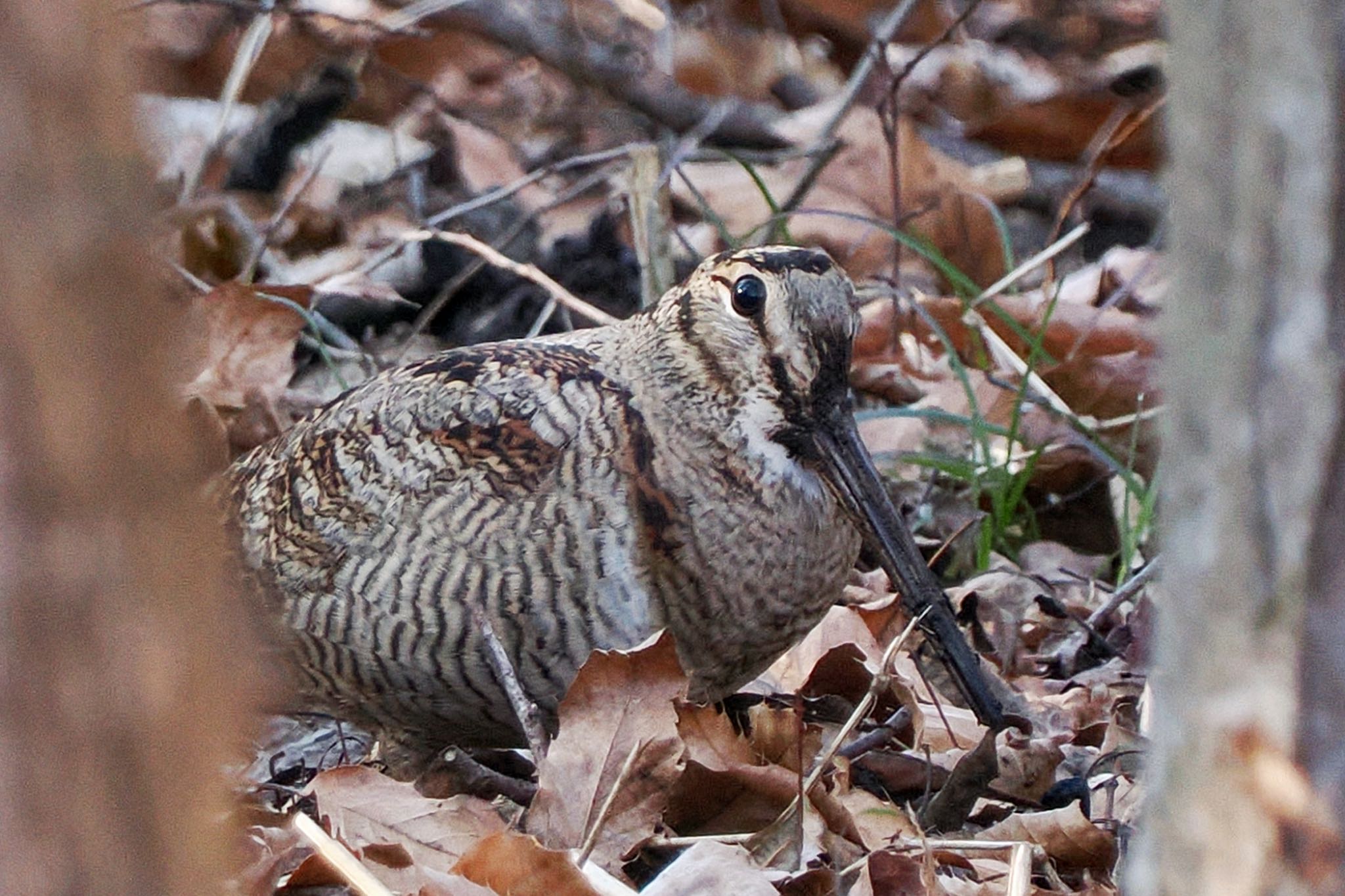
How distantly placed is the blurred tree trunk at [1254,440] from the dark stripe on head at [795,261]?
1.73 meters

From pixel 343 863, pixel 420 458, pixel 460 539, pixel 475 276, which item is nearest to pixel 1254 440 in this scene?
pixel 343 863

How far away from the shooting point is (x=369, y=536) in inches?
110

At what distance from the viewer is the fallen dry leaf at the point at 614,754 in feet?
7.50

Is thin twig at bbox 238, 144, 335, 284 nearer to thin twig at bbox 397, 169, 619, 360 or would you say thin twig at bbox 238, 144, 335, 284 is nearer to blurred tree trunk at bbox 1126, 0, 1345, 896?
thin twig at bbox 397, 169, 619, 360

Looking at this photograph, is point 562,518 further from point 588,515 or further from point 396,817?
point 396,817

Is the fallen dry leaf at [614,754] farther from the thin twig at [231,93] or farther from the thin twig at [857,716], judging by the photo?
the thin twig at [231,93]

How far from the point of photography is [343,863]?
Result: 1817 millimetres

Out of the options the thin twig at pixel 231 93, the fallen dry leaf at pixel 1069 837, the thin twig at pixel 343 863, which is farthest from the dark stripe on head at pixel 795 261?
the thin twig at pixel 231 93

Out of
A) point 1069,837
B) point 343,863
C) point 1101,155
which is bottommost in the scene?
point 1069,837

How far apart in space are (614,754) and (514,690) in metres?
0.27

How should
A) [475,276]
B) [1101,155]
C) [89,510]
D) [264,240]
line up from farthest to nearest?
[475,276] → [264,240] → [1101,155] → [89,510]

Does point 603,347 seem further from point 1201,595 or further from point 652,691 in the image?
point 1201,595

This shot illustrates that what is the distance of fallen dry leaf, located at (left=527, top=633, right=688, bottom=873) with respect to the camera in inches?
90.0

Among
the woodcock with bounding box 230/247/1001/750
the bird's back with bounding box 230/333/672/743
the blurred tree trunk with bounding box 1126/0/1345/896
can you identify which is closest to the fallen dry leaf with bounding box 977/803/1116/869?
the woodcock with bounding box 230/247/1001/750
